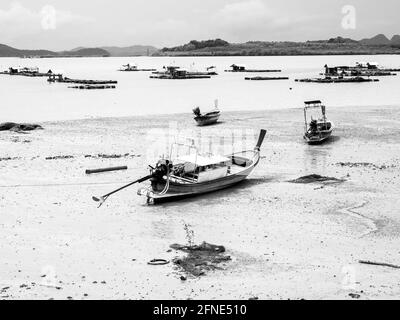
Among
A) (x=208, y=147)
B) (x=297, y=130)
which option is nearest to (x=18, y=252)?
(x=208, y=147)

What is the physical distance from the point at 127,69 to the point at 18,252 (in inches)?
5661

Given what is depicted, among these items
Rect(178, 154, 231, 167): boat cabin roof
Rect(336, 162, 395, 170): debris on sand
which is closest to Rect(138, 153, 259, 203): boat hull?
Rect(178, 154, 231, 167): boat cabin roof

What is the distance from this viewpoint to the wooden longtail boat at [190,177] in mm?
21250

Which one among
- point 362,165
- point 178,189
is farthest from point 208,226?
point 362,165

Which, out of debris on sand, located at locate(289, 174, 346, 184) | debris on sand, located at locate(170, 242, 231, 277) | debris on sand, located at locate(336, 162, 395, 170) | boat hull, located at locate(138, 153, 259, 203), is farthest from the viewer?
debris on sand, located at locate(336, 162, 395, 170)

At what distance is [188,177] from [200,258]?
24.7 ft

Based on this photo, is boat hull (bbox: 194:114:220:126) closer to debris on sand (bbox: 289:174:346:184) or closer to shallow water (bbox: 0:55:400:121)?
shallow water (bbox: 0:55:400:121)

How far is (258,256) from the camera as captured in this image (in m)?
15.7

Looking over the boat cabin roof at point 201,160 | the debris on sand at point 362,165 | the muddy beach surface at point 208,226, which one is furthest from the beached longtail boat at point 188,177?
the debris on sand at point 362,165

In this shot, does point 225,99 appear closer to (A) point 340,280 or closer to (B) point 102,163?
(B) point 102,163

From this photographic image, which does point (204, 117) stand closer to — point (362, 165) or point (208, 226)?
point (362, 165)

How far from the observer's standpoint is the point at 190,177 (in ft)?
73.8

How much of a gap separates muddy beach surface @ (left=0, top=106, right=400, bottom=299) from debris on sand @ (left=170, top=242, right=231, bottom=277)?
0.19m

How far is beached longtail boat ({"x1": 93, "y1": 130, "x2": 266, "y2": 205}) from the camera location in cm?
2122
